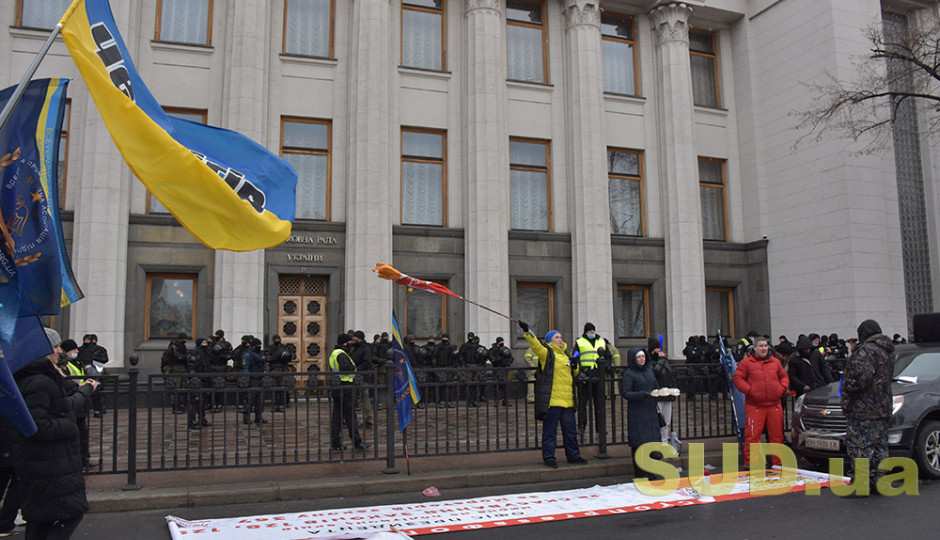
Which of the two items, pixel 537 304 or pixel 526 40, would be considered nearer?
pixel 537 304

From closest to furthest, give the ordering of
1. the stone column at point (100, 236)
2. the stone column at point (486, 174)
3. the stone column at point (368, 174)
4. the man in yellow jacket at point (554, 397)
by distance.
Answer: the man in yellow jacket at point (554, 397)
the stone column at point (100, 236)
the stone column at point (368, 174)
the stone column at point (486, 174)

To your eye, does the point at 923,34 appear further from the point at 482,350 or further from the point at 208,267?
the point at 208,267

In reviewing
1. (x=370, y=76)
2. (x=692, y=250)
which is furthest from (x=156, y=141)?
(x=692, y=250)

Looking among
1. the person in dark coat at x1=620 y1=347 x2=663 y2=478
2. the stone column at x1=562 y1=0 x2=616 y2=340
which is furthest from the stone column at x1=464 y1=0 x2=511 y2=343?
the person in dark coat at x1=620 y1=347 x2=663 y2=478

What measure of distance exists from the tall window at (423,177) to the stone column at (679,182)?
7307 millimetres

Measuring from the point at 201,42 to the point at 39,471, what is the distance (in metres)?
16.7

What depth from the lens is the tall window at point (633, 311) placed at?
72.1 ft

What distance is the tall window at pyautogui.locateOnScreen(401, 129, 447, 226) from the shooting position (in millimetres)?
20141

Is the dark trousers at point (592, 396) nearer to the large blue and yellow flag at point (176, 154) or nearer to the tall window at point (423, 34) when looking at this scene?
the large blue and yellow flag at point (176, 154)

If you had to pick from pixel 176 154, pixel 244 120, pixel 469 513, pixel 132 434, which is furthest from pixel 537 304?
pixel 176 154

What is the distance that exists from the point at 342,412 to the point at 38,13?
15.2 meters

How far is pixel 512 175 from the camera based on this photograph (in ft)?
69.4

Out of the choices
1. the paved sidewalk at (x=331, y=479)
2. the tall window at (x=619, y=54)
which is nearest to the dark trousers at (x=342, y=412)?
the paved sidewalk at (x=331, y=479)

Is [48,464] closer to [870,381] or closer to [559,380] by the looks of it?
[559,380]
